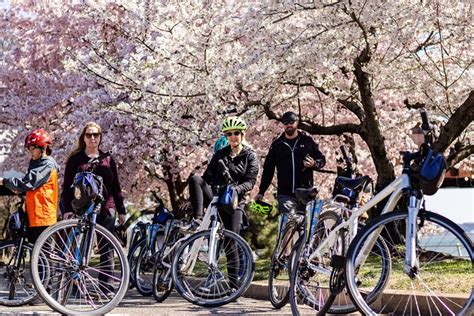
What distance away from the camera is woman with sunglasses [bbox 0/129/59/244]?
8.33 metres

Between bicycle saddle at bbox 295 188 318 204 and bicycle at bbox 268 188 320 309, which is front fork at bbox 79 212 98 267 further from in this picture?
bicycle at bbox 268 188 320 309

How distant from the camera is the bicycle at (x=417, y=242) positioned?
528 cm

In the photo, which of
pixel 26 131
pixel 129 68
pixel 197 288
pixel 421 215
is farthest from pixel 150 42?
pixel 421 215

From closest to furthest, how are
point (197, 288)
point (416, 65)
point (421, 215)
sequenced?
point (421, 215) < point (197, 288) < point (416, 65)

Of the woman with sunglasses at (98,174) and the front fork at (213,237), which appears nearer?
the front fork at (213,237)

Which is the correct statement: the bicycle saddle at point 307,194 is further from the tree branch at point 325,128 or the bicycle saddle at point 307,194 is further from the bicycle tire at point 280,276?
the tree branch at point 325,128

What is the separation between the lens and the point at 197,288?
825cm

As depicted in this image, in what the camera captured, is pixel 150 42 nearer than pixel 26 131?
Yes

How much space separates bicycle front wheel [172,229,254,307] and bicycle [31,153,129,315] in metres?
0.88

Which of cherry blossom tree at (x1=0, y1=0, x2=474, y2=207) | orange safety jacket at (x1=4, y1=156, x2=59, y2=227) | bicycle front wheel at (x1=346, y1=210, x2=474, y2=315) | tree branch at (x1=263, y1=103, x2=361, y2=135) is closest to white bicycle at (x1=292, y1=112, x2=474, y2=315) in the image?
bicycle front wheel at (x1=346, y1=210, x2=474, y2=315)

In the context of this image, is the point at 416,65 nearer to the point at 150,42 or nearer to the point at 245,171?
the point at 150,42

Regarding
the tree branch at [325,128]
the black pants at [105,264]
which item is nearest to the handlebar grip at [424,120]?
the black pants at [105,264]

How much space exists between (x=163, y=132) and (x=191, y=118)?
174cm

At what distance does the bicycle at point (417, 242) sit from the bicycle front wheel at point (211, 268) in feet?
6.81
